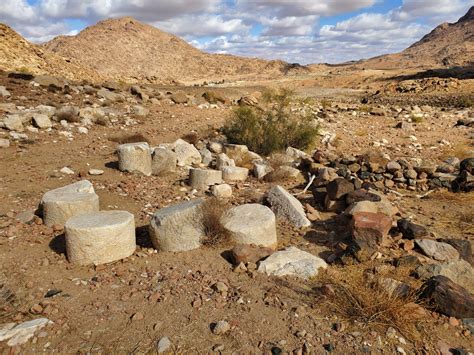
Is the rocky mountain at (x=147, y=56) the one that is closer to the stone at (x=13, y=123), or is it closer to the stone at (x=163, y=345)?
the stone at (x=13, y=123)

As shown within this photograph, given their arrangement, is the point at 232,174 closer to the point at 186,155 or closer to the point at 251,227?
the point at 186,155

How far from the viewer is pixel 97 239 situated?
442 centimetres

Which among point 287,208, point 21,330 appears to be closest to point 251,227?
point 287,208

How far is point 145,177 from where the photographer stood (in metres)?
7.50

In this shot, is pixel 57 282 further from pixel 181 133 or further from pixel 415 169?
pixel 181 133

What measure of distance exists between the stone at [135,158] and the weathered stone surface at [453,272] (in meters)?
5.03

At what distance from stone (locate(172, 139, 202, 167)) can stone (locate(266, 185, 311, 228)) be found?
2.85 m

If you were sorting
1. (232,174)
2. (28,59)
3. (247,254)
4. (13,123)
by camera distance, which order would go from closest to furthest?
(247,254) → (232,174) → (13,123) → (28,59)

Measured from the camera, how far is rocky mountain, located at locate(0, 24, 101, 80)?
2475 centimetres

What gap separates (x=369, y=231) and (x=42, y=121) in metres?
8.83

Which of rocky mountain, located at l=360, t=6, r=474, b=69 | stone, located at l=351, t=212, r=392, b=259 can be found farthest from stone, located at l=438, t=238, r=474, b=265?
rocky mountain, located at l=360, t=6, r=474, b=69

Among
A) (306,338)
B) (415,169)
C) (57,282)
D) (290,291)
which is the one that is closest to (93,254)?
(57,282)

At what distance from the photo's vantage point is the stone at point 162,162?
780cm

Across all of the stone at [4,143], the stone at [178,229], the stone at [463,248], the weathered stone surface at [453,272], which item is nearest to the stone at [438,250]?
the stone at [463,248]
